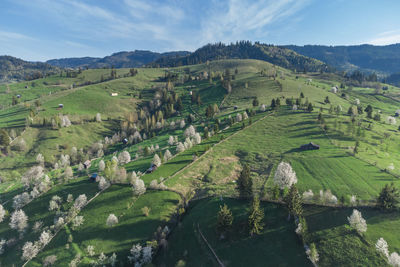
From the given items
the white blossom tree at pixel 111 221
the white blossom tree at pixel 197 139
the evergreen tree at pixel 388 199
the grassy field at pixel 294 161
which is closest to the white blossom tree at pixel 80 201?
the white blossom tree at pixel 111 221

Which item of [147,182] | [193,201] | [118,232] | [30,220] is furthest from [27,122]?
[193,201]

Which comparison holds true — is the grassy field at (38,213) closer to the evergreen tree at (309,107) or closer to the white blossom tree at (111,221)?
the white blossom tree at (111,221)

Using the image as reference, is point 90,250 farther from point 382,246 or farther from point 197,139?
point 197,139

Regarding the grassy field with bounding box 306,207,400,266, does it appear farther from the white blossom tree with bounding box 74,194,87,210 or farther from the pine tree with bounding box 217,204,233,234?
the white blossom tree with bounding box 74,194,87,210

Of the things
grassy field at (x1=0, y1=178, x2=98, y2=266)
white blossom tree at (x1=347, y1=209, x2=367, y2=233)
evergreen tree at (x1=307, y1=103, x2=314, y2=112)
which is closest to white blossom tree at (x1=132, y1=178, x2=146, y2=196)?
grassy field at (x1=0, y1=178, x2=98, y2=266)

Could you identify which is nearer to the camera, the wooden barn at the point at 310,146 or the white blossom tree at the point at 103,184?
the white blossom tree at the point at 103,184
